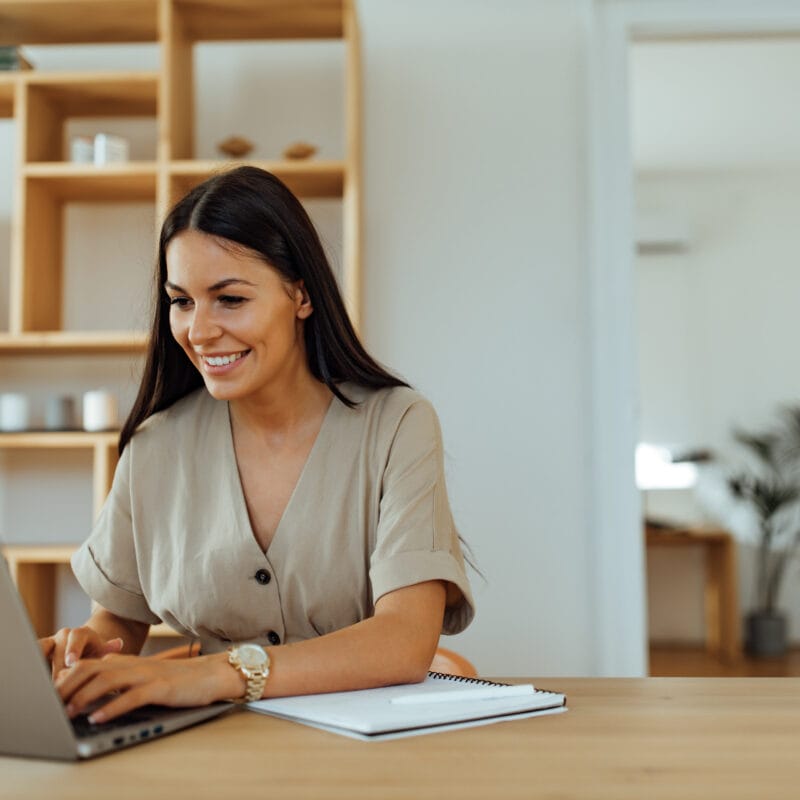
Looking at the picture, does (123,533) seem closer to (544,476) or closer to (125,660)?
(125,660)

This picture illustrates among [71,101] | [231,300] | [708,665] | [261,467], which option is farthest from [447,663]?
[708,665]

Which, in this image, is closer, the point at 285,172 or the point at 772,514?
the point at 285,172

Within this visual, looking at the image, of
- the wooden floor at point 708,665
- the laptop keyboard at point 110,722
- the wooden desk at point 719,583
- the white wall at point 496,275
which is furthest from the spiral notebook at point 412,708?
the wooden desk at point 719,583

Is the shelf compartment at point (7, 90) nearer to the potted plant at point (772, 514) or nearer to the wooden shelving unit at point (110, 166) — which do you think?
the wooden shelving unit at point (110, 166)

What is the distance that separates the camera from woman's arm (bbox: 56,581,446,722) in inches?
37.8

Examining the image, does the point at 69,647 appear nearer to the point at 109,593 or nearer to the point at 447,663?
the point at 109,593

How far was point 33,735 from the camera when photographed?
0.87 metres

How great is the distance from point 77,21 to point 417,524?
2.07 metres

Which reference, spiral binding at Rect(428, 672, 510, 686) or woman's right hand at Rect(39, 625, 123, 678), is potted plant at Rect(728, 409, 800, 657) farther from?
woman's right hand at Rect(39, 625, 123, 678)

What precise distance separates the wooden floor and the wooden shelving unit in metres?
2.81

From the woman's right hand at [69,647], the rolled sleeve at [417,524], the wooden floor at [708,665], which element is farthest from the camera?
the wooden floor at [708,665]

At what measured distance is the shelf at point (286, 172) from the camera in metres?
2.70

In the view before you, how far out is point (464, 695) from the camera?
41.4 inches

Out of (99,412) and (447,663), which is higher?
(99,412)
